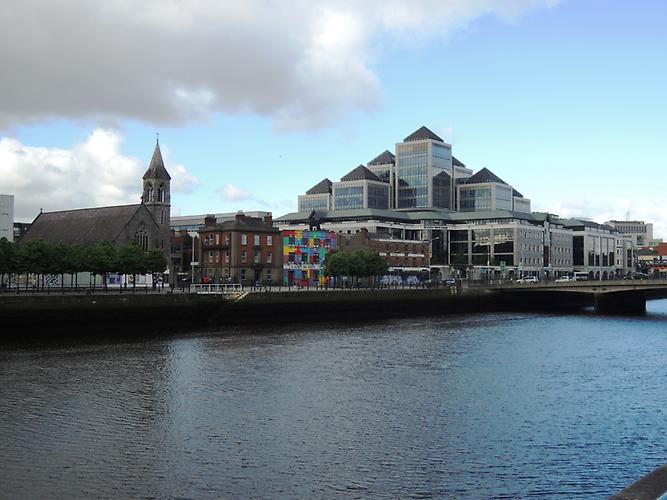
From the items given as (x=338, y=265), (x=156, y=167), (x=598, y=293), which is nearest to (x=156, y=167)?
(x=156, y=167)

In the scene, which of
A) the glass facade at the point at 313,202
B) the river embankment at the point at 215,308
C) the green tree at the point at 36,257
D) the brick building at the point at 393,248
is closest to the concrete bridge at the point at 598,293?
the river embankment at the point at 215,308

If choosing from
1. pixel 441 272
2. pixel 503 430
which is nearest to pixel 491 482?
pixel 503 430

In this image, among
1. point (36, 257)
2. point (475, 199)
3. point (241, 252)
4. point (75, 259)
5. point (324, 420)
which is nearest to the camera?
point (324, 420)

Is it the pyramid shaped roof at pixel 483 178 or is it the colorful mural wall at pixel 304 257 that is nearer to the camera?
the colorful mural wall at pixel 304 257

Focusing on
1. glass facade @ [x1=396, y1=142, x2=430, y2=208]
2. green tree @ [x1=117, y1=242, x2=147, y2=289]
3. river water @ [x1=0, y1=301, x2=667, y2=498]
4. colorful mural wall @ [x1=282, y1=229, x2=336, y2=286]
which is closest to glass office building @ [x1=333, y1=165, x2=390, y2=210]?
glass facade @ [x1=396, y1=142, x2=430, y2=208]

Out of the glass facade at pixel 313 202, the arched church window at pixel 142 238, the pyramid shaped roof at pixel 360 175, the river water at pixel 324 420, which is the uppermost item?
the pyramid shaped roof at pixel 360 175

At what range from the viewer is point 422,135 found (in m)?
192

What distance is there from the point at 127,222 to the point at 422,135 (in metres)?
112

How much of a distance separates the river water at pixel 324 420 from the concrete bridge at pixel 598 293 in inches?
1733

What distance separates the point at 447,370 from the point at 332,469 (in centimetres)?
2158

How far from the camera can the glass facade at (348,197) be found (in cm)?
18418

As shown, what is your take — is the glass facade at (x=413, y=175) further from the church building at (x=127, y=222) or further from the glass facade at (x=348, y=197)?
the church building at (x=127, y=222)

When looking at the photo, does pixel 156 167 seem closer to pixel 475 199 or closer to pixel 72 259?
pixel 72 259

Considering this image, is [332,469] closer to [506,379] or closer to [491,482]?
[491,482]
